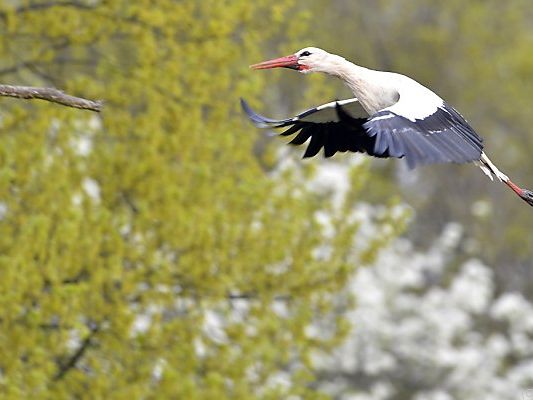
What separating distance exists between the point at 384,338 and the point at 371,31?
7329mm

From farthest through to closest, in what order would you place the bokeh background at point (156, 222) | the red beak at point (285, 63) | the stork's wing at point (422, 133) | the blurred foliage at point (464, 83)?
the blurred foliage at point (464, 83) → the bokeh background at point (156, 222) → the red beak at point (285, 63) → the stork's wing at point (422, 133)

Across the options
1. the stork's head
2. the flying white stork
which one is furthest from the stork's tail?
the stork's head

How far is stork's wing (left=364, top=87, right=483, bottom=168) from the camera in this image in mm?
6121

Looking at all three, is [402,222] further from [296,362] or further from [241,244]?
[296,362]

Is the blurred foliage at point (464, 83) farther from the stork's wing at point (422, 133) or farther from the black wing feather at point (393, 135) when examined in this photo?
the stork's wing at point (422, 133)

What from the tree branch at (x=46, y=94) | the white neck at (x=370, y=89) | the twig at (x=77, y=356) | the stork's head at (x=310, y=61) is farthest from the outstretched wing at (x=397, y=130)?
the twig at (x=77, y=356)

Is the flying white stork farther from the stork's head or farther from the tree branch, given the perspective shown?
the tree branch

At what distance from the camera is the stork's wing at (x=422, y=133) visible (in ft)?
20.1

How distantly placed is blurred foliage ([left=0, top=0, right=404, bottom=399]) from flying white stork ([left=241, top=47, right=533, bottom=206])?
2.37 meters

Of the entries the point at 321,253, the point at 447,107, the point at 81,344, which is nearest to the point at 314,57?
the point at 447,107

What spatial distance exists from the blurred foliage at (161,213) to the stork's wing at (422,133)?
3.08 m

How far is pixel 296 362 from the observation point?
14664 mm

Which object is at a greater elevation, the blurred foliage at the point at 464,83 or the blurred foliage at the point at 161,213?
the blurred foliage at the point at 161,213

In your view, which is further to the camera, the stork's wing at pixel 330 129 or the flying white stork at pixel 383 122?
the stork's wing at pixel 330 129
